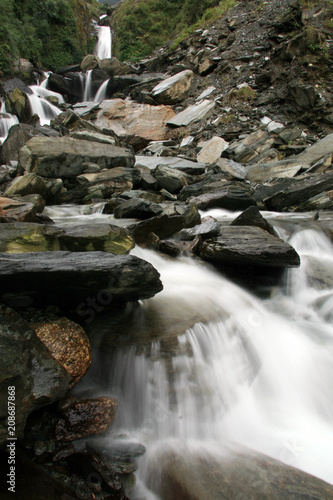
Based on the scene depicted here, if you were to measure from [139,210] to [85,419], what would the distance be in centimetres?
462

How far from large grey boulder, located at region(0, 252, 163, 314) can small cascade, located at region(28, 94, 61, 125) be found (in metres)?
16.9

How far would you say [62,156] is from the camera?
9.07 metres

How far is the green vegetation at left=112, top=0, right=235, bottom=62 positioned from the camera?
28484 mm

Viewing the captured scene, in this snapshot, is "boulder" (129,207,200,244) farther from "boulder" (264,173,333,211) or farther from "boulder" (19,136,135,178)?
"boulder" (19,136,135,178)

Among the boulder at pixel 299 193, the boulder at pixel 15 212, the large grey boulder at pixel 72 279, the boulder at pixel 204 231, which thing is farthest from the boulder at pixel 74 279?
the boulder at pixel 299 193

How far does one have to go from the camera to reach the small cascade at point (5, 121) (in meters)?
14.1

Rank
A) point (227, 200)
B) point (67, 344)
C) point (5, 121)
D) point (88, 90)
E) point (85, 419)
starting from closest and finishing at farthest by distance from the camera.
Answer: point (85, 419)
point (67, 344)
point (227, 200)
point (5, 121)
point (88, 90)

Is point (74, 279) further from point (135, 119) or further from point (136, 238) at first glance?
point (135, 119)

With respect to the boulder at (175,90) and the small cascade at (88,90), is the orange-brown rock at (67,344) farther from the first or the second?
→ the small cascade at (88,90)

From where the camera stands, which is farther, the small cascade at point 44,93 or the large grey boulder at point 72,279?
the small cascade at point 44,93

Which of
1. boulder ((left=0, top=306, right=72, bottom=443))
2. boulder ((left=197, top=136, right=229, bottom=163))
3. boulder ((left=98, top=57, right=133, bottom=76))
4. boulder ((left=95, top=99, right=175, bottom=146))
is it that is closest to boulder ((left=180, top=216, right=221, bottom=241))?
boulder ((left=0, top=306, right=72, bottom=443))

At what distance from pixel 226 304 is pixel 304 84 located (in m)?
15.3

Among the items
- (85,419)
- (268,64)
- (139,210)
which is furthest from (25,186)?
(268,64)

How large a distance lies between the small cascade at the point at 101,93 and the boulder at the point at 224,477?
25.2 m
